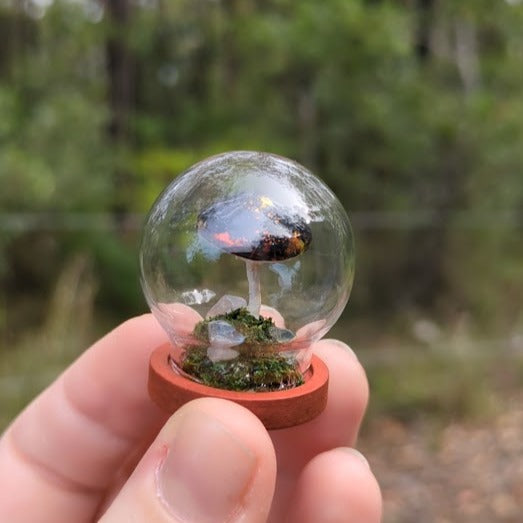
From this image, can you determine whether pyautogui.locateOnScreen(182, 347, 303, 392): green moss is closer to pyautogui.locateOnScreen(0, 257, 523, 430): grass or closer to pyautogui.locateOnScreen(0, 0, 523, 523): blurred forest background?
pyautogui.locateOnScreen(0, 0, 523, 523): blurred forest background

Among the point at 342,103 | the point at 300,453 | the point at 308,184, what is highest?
the point at 308,184

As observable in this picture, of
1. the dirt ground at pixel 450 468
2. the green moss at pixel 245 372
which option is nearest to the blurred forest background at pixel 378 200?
the dirt ground at pixel 450 468

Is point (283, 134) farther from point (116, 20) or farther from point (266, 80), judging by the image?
point (116, 20)

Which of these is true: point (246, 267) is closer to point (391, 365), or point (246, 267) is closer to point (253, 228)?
point (253, 228)

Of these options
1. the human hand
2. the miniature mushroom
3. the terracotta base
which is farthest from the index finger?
the miniature mushroom

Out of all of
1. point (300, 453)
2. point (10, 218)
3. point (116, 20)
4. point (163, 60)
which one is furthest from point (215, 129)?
point (300, 453)

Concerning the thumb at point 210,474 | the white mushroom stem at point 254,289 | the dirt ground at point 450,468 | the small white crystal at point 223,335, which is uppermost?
the white mushroom stem at point 254,289

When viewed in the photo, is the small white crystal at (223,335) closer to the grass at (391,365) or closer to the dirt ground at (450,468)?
the dirt ground at (450,468)
